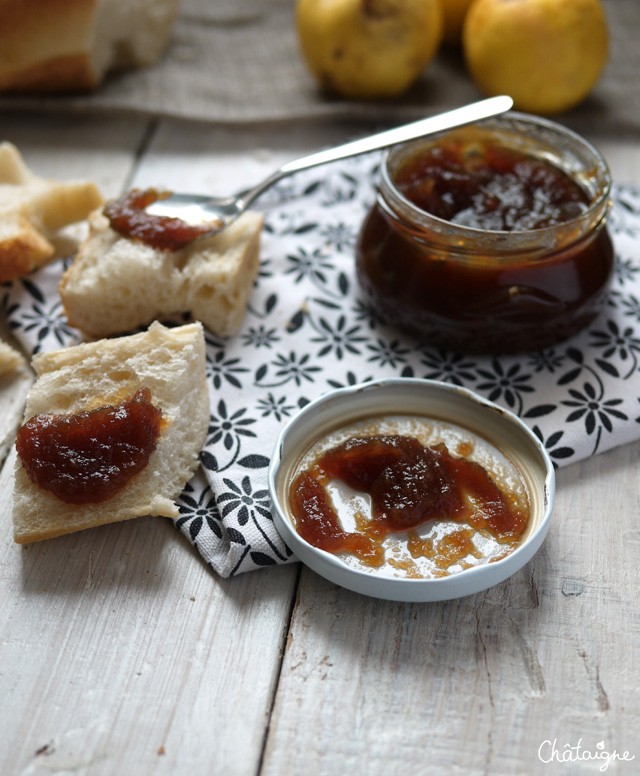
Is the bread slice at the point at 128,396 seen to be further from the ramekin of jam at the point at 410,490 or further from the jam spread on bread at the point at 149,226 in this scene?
the jam spread on bread at the point at 149,226

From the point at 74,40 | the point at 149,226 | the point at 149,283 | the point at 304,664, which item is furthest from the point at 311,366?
the point at 74,40

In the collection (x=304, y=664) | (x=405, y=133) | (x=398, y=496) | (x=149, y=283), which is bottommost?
(x=304, y=664)

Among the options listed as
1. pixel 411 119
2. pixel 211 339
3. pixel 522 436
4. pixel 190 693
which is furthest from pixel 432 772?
pixel 411 119

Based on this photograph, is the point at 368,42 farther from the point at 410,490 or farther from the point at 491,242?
the point at 410,490

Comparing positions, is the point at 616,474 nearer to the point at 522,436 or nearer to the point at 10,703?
the point at 522,436

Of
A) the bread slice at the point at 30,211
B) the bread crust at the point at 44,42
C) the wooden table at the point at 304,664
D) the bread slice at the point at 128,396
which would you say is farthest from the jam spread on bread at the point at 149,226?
the bread crust at the point at 44,42

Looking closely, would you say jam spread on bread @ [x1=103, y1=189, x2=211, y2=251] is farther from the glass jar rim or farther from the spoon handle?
the glass jar rim
